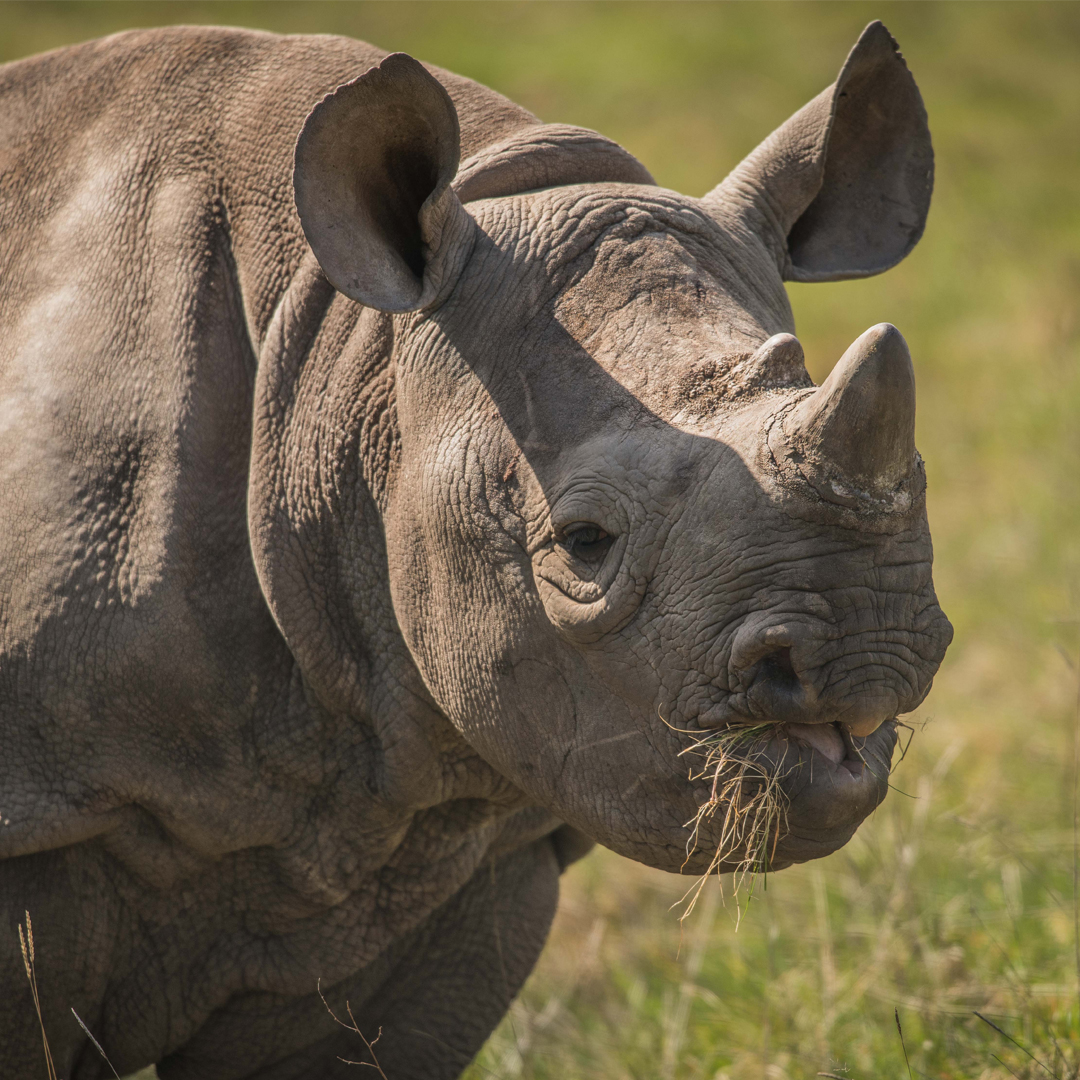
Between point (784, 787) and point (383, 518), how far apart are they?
0.99 m

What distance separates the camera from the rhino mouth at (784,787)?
2.12 metres

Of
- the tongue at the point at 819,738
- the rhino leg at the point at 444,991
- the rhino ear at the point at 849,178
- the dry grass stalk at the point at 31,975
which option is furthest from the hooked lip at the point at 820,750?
the dry grass stalk at the point at 31,975

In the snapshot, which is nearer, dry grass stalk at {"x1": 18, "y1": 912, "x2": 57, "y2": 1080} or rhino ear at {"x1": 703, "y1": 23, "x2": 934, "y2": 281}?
dry grass stalk at {"x1": 18, "y1": 912, "x2": 57, "y2": 1080}

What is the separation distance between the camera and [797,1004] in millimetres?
4227

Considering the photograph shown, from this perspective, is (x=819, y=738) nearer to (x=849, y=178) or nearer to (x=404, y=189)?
(x=404, y=189)

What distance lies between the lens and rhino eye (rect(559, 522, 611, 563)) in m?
2.28

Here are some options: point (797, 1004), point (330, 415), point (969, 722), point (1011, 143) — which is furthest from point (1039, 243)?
point (330, 415)

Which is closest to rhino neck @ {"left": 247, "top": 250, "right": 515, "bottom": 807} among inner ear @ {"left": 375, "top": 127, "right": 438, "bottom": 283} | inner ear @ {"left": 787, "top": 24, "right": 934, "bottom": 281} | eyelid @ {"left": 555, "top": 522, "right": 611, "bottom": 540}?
inner ear @ {"left": 375, "top": 127, "right": 438, "bottom": 283}

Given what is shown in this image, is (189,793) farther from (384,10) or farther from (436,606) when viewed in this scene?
(384,10)

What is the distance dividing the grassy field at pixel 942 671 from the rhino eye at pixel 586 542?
3.54 ft

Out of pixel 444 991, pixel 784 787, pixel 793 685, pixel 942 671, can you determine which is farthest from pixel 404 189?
pixel 942 671

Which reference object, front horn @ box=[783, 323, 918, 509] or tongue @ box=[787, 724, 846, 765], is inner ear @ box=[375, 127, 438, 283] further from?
tongue @ box=[787, 724, 846, 765]

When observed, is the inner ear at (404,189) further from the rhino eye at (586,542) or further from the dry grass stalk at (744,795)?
the dry grass stalk at (744,795)

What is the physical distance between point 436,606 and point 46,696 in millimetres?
818
